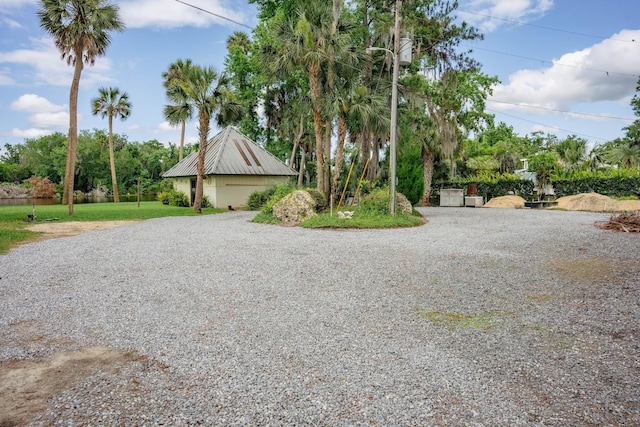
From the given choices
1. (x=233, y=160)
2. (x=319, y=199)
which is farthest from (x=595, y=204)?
(x=233, y=160)

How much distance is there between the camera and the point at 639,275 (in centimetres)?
620

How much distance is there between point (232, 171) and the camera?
23828 mm

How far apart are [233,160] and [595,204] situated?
19723mm

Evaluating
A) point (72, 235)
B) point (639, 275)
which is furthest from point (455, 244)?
point (72, 235)

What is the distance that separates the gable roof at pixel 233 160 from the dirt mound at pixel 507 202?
12218mm

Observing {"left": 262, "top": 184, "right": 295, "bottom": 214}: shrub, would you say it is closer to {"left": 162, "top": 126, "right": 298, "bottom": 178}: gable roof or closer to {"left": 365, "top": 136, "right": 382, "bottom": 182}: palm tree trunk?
{"left": 365, "top": 136, "right": 382, "bottom": 182}: palm tree trunk

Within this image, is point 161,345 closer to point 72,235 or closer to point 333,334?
point 333,334

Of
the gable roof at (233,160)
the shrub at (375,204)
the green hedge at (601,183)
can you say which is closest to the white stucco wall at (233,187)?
the gable roof at (233,160)

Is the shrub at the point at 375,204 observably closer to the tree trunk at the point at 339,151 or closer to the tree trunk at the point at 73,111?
the tree trunk at the point at 339,151

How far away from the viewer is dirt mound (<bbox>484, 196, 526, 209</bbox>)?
22.8m

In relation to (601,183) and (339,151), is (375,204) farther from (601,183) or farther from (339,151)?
(601,183)

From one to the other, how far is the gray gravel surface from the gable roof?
16.0m

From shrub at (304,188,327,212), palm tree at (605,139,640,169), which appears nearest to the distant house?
shrub at (304,188,327,212)

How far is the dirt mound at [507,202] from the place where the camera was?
22786mm
